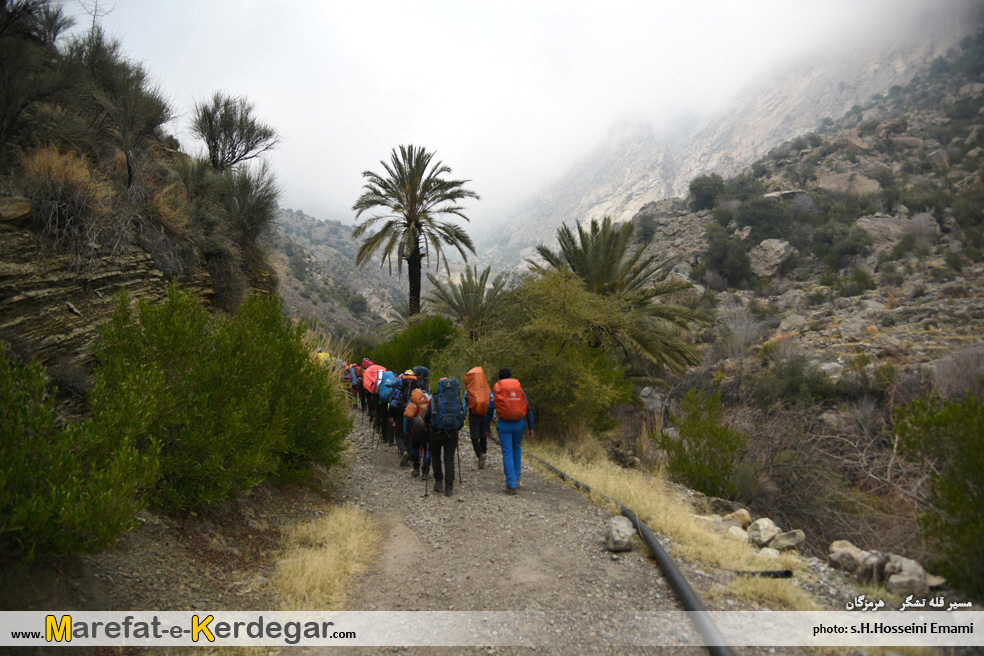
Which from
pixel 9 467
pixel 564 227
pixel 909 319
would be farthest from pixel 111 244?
pixel 909 319

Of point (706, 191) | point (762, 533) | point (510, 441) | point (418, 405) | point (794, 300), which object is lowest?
point (762, 533)

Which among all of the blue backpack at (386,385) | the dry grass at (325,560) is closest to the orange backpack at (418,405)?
the dry grass at (325,560)

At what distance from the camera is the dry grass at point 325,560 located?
3814mm

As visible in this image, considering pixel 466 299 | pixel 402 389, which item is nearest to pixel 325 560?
pixel 402 389

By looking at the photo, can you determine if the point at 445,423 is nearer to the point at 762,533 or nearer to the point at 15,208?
the point at 762,533

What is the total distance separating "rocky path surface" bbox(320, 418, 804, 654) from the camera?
3.66 meters

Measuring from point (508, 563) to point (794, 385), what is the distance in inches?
694

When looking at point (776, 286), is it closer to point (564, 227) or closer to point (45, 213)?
point (564, 227)

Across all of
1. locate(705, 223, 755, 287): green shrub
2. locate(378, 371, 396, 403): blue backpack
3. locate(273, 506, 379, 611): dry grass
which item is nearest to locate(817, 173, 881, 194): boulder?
locate(705, 223, 755, 287): green shrub

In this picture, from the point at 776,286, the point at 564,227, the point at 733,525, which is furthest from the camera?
the point at 776,286

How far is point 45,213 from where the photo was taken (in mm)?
5652

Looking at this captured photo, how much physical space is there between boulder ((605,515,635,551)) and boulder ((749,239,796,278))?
38089 mm

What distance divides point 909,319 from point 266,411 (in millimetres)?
30530

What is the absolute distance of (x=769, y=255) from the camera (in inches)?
1455
